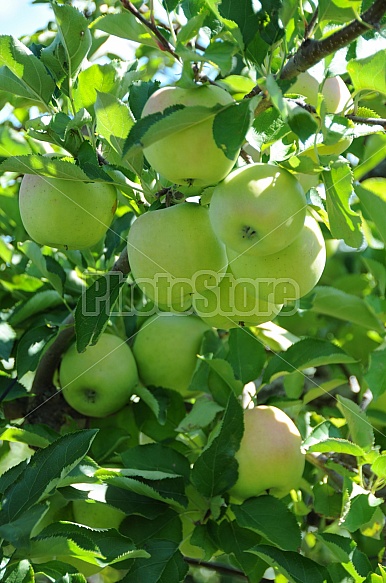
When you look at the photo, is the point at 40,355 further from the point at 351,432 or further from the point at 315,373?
the point at 315,373

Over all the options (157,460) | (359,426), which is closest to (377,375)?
(359,426)

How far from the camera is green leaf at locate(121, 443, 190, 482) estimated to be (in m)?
1.32

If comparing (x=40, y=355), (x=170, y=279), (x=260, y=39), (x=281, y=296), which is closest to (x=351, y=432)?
(x=281, y=296)

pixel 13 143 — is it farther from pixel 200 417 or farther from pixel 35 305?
pixel 200 417

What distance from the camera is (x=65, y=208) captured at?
115cm

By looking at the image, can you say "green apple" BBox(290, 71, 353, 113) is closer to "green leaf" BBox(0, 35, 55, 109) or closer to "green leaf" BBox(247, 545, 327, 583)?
"green leaf" BBox(0, 35, 55, 109)

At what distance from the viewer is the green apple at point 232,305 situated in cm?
117

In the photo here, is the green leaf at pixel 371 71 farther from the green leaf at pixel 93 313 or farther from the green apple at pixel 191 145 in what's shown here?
the green leaf at pixel 93 313

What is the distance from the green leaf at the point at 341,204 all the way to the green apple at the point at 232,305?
0.59 feet

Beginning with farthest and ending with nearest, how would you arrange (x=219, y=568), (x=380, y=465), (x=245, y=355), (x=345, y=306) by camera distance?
(x=345, y=306), (x=219, y=568), (x=245, y=355), (x=380, y=465)

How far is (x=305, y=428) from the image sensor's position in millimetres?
1551

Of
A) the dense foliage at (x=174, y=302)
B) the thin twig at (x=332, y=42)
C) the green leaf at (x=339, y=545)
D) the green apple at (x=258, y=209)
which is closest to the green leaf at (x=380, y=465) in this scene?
the dense foliage at (x=174, y=302)

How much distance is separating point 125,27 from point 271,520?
0.89 meters

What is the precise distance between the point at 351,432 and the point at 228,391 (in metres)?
0.26
